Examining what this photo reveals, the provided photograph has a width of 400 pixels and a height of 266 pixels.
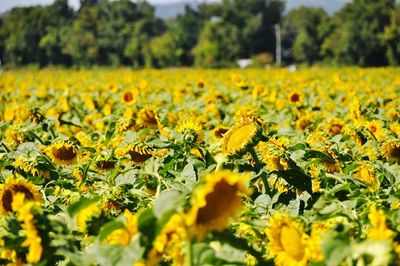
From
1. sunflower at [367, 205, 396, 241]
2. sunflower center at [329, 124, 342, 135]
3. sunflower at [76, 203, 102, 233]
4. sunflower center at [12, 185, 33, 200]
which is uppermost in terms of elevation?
sunflower center at [12, 185, 33, 200]

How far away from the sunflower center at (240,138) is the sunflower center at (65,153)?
0.93 meters

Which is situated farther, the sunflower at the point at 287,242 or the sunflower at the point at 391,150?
the sunflower at the point at 391,150

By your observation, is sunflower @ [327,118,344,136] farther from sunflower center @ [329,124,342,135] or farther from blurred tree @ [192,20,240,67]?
blurred tree @ [192,20,240,67]

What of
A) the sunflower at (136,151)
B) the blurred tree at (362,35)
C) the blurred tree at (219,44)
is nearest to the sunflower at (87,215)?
the sunflower at (136,151)

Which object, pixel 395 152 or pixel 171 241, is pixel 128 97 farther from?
pixel 171 241

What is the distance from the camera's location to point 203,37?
185 ft

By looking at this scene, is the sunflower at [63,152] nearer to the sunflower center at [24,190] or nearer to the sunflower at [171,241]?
the sunflower center at [24,190]

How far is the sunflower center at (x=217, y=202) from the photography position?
3.74 ft

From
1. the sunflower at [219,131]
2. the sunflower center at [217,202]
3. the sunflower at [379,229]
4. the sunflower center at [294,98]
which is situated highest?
the sunflower center at [217,202]

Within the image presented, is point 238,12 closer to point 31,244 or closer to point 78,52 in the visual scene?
point 78,52

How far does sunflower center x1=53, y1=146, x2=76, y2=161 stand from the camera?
268cm

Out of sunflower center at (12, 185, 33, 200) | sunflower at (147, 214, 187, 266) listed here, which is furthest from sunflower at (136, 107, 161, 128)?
sunflower at (147, 214, 187, 266)

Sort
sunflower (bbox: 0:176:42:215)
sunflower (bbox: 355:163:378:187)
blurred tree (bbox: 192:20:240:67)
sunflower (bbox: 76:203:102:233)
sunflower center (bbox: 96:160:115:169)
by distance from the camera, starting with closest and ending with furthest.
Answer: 1. sunflower (bbox: 76:203:102:233)
2. sunflower (bbox: 0:176:42:215)
3. sunflower (bbox: 355:163:378:187)
4. sunflower center (bbox: 96:160:115:169)
5. blurred tree (bbox: 192:20:240:67)

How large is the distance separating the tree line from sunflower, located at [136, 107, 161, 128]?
3588 centimetres
